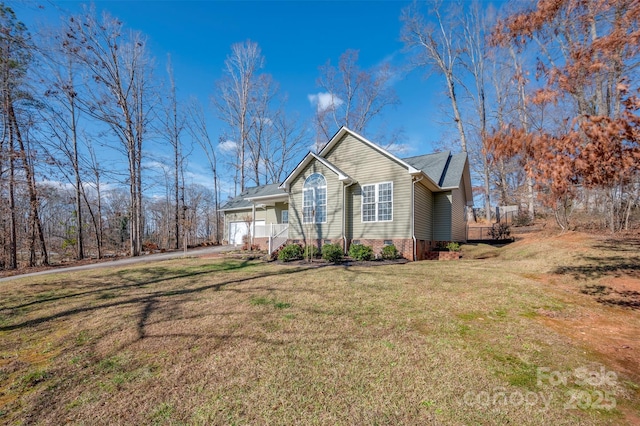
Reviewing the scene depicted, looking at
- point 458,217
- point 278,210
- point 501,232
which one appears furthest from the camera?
point 278,210

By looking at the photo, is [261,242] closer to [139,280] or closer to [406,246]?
[139,280]

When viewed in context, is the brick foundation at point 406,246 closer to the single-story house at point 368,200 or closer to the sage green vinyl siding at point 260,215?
the single-story house at point 368,200

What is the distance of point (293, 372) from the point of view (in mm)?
3229

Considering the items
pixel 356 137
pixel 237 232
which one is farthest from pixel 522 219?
pixel 237 232

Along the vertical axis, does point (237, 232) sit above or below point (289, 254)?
Answer: above

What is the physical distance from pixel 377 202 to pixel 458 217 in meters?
6.82

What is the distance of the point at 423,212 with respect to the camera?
13820 mm

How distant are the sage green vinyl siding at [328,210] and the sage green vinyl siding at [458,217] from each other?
6.67 m

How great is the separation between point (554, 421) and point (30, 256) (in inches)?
853

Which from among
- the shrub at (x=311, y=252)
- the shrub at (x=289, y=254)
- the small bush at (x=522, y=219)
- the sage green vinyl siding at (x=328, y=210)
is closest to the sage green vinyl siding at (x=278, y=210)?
the sage green vinyl siding at (x=328, y=210)

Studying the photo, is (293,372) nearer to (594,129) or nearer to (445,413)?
(445,413)

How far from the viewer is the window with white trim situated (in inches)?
508

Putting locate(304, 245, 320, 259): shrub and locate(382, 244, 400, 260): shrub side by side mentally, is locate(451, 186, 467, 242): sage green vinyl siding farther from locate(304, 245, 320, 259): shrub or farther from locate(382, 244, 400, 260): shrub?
locate(304, 245, 320, 259): shrub

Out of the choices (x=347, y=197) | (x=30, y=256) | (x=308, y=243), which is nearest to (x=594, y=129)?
(x=347, y=197)
